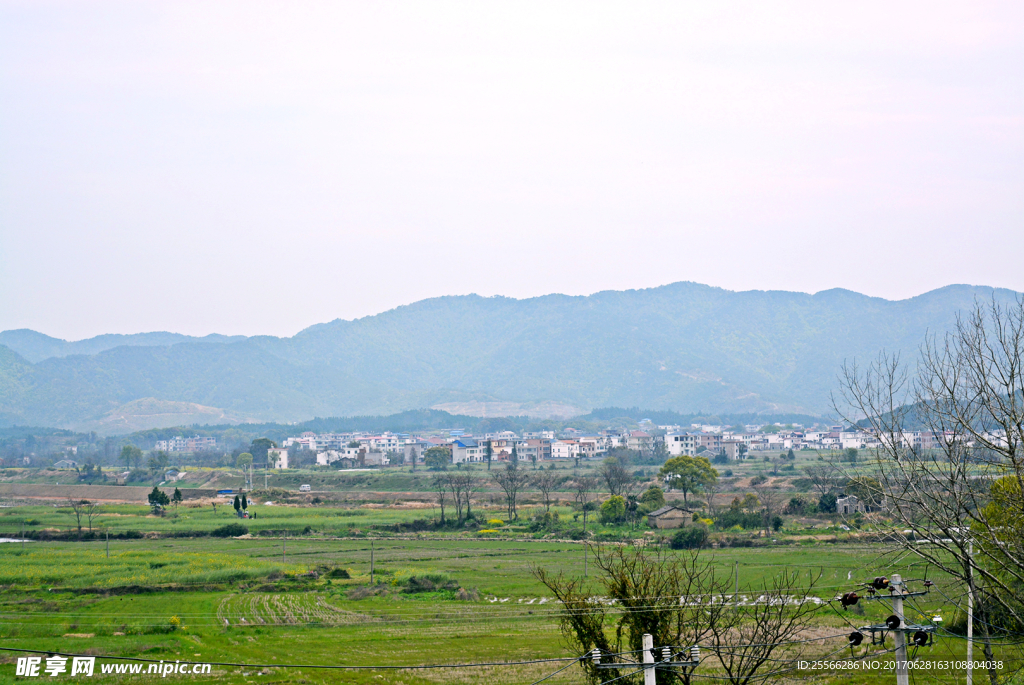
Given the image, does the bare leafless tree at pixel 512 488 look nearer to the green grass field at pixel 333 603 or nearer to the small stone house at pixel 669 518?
the small stone house at pixel 669 518

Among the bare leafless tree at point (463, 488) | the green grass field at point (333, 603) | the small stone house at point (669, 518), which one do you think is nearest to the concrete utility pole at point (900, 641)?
the green grass field at point (333, 603)

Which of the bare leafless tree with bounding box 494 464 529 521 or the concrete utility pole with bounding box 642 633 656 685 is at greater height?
the concrete utility pole with bounding box 642 633 656 685

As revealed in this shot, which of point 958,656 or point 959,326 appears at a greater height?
point 959,326

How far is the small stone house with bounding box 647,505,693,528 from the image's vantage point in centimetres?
4347

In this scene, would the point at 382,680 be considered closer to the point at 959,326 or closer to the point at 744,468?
the point at 959,326

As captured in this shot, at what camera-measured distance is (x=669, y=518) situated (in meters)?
44.0

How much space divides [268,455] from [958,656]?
94.0 metres

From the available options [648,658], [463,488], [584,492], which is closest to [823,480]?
[584,492]

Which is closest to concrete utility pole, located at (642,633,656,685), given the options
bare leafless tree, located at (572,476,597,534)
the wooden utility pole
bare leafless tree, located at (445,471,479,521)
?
the wooden utility pole

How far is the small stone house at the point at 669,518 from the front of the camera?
1711 inches

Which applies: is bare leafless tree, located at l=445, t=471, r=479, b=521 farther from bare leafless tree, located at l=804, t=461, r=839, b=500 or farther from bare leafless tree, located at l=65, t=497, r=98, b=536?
bare leafless tree, located at l=804, t=461, r=839, b=500

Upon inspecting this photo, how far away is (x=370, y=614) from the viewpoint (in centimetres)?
2522

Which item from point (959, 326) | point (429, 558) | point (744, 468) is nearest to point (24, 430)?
point (744, 468)

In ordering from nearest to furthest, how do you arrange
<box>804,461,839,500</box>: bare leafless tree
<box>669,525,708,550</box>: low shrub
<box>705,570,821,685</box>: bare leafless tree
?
<box>705,570,821,685</box>: bare leafless tree < <box>669,525,708,550</box>: low shrub < <box>804,461,839,500</box>: bare leafless tree
